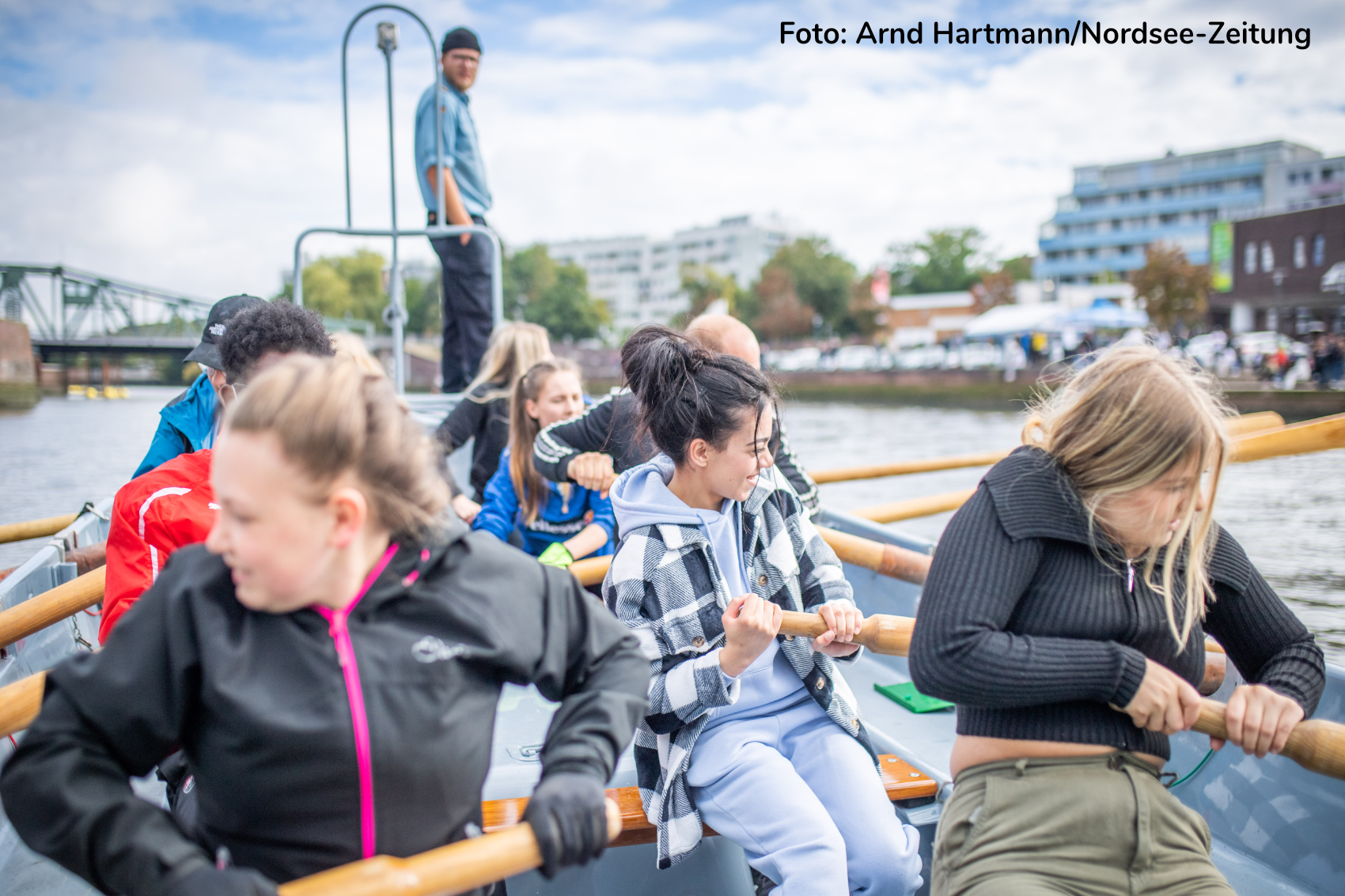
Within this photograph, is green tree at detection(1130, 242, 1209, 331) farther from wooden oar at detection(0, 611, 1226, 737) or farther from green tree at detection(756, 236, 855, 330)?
wooden oar at detection(0, 611, 1226, 737)

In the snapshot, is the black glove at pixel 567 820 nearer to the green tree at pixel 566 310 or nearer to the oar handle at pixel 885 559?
the oar handle at pixel 885 559

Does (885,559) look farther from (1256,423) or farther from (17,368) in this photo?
(17,368)

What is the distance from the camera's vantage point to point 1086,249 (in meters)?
77.4

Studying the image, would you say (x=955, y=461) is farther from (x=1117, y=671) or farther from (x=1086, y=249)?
(x=1086, y=249)

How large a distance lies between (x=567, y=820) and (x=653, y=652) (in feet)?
2.40

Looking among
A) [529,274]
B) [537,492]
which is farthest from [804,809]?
[529,274]

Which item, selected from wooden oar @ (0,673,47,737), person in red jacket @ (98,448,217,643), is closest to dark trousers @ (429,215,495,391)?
person in red jacket @ (98,448,217,643)

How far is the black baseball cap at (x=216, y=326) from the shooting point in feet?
6.83

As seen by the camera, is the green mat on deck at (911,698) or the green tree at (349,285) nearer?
the green mat on deck at (911,698)

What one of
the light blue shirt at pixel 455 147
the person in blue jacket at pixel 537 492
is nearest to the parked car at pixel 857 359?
the light blue shirt at pixel 455 147

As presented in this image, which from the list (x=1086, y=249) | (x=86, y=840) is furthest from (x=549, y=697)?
(x=1086, y=249)

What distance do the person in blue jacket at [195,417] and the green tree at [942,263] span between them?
77.3 metres

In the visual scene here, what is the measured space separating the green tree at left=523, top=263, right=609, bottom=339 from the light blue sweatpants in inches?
2620

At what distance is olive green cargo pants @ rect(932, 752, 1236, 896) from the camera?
147 cm
